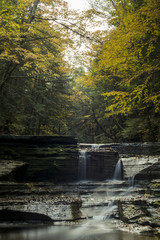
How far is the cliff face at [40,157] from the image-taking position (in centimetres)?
862

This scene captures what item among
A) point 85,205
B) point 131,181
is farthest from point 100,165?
point 85,205

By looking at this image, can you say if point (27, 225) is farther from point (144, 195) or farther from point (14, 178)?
point (144, 195)

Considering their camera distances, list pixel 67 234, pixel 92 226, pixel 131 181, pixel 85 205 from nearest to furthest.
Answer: pixel 67 234
pixel 92 226
pixel 85 205
pixel 131 181

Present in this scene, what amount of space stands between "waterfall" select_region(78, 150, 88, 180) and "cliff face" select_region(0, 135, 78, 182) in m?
0.33

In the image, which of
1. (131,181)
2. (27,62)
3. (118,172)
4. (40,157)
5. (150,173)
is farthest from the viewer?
(118,172)

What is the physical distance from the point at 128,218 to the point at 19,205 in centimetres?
289

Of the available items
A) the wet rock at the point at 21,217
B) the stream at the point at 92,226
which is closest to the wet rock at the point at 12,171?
the wet rock at the point at 21,217

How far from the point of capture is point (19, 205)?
17.7 feet

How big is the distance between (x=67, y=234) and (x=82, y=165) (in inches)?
213

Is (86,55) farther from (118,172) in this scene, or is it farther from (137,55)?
(118,172)

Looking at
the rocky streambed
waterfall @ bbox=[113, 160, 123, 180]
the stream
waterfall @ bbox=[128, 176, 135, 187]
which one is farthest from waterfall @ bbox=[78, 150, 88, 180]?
waterfall @ bbox=[128, 176, 135, 187]

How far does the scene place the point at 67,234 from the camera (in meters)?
4.04

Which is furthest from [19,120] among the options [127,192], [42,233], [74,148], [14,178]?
[42,233]

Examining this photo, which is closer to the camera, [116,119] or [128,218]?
[128,218]
